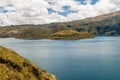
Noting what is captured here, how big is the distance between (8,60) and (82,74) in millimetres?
47178

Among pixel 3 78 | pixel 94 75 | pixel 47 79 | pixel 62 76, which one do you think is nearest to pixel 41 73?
pixel 47 79

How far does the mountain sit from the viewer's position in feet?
188

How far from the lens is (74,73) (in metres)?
104

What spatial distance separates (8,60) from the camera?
6159 cm

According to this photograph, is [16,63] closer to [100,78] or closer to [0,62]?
[0,62]

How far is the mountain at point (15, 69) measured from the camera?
5725 cm

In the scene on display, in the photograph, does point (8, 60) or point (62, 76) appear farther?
point (62, 76)

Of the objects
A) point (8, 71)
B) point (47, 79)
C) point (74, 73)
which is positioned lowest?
point (74, 73)

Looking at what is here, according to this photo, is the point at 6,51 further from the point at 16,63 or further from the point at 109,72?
the point at 109,72

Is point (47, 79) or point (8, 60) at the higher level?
point (8, 60)

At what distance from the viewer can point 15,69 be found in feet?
199

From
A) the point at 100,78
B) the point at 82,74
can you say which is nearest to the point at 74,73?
the point at 82,74

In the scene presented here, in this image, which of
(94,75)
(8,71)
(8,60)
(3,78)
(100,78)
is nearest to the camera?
(3,78)

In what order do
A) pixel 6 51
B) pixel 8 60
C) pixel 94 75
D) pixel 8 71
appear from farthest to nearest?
pixel 94 75, pixel 6 51, pixel 8 60, pixel 8 71
